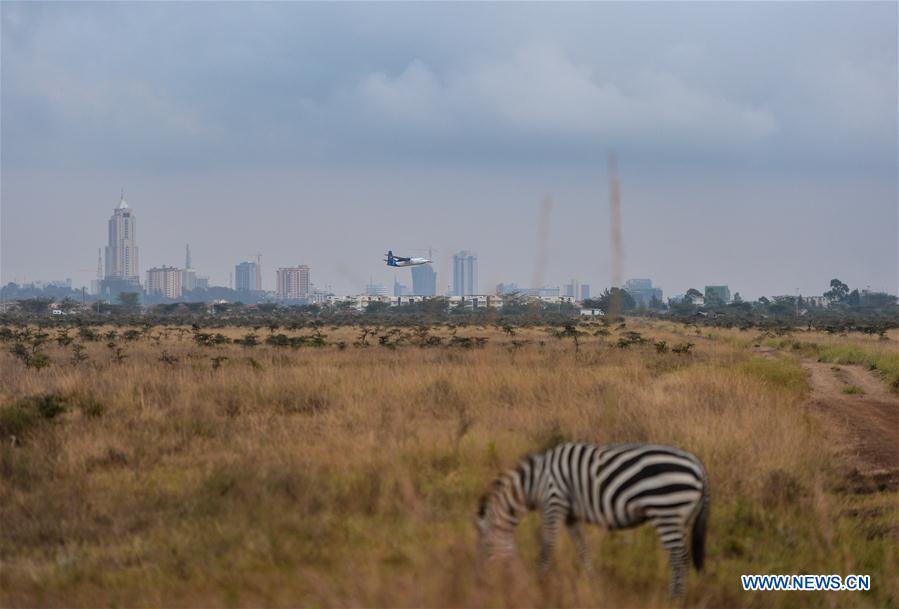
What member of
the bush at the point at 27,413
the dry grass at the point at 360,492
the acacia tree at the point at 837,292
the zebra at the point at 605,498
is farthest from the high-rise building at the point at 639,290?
the acacia tree at the point at 837,292

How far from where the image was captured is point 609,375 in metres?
20.3

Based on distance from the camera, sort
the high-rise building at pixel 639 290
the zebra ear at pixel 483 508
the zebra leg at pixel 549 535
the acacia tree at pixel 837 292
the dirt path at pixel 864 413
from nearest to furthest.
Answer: the zebra leg at pixel 549 535 → the zebra ear at pixel 483 508 → the dirt path at pixel 864 413 → the high-rise building at pixel 639 290 → the acacia tree at pixel 837 292

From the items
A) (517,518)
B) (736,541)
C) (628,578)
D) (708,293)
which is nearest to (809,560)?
(736,541)

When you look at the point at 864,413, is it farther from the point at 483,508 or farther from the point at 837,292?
the point at 837,292

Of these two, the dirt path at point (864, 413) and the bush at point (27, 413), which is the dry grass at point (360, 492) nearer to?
the bush at point (27, 413)

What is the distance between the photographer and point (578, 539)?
703cm

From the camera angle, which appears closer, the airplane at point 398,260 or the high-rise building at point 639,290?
the airplane at point 398,260

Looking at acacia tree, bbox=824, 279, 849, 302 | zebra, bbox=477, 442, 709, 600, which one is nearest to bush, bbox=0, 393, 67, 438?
zebra, bbox=477, 442, 709, 600

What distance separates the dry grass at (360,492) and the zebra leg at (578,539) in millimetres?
235

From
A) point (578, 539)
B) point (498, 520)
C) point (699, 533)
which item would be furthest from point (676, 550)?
point (498, 520)

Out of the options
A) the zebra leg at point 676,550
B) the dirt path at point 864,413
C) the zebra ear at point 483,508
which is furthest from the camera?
the dirt path at point 864,413

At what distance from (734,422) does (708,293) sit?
186168 mm

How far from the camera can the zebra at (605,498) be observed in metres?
6.65

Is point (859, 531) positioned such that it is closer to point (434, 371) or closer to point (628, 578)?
point (628, 578)
